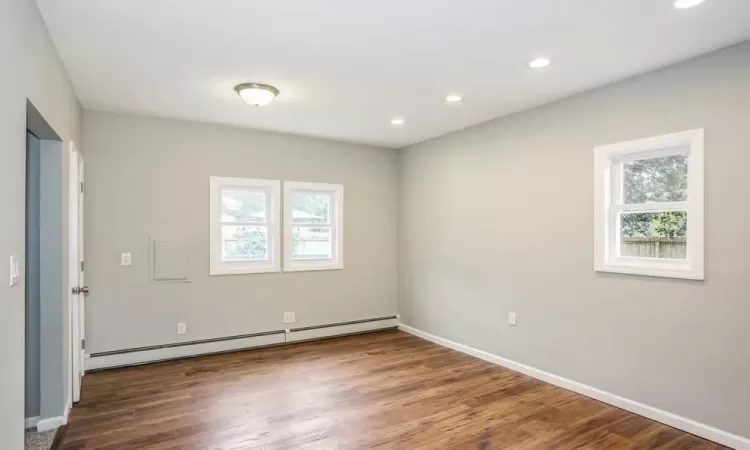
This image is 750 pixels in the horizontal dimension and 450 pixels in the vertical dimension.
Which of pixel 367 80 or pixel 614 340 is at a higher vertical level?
pixel 367 80

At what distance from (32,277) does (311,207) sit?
308cm

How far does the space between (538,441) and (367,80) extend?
2908mm

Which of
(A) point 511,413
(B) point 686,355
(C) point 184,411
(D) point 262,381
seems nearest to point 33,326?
(C) point 184,411

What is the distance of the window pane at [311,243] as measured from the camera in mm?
5328

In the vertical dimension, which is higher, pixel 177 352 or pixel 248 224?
pixel 248 224

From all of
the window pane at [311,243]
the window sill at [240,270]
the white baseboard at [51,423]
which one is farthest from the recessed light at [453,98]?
the white baseboard at [51,423]

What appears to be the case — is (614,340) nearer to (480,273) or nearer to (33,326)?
(480,273)

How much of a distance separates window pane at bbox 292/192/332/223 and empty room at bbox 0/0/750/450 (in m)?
0.03

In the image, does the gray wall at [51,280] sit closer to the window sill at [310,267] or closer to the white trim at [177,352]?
the white trim at [177,352]

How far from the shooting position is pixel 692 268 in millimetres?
2865

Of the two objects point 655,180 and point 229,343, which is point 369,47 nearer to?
point 655,180

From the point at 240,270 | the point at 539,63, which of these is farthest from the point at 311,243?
the point at 539,63

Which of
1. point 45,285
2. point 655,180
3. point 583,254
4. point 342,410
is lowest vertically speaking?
point 342,410

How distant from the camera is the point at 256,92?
341cm
